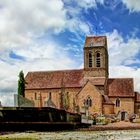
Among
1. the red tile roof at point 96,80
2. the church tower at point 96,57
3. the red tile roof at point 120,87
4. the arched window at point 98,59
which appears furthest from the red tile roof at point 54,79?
the red tile roof at point 120,87

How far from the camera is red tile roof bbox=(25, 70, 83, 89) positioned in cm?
10362

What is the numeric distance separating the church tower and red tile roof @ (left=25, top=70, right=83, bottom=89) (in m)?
3.22

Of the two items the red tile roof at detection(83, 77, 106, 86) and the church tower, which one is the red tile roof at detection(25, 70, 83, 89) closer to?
the red tile roof at detection(83, 77, 106, 86)

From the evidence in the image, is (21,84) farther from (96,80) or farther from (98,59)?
(98,59)

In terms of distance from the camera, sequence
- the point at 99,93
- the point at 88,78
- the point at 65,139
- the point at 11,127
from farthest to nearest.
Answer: the point at 88,78, the point at 99,93, the point at 11,127, the point at 65,139

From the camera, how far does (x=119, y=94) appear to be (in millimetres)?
96562

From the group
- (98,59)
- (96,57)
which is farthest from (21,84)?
(98,59)

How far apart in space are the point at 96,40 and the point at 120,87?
50.6 ft

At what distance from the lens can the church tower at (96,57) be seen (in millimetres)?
102438

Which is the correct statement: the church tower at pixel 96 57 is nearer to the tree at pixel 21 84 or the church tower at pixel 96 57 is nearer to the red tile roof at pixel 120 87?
the red tile roof at pixel 120 87

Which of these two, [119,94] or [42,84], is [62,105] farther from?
[119,94]

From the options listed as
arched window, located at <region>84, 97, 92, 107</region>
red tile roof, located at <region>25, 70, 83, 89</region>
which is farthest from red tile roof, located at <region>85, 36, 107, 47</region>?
arched window, located at <region>84, 97, 92, 107</region>

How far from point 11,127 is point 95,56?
7363 centimetres

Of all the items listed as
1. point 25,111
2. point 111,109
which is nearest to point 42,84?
point 111,109
